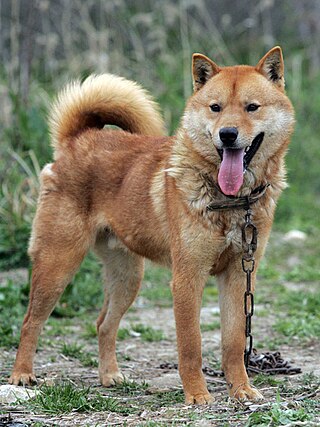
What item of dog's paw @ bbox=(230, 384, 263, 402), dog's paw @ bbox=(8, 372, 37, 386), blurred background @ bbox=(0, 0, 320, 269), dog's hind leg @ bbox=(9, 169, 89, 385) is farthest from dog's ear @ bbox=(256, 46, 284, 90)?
blurred background @ bbox=(0, 0, 320, 269)

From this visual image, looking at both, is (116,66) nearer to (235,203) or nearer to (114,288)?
(114,288)

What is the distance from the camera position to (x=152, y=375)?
4582 millimetres

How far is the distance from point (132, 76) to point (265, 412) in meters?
6.28

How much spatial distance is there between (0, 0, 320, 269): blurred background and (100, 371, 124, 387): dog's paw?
2436mm

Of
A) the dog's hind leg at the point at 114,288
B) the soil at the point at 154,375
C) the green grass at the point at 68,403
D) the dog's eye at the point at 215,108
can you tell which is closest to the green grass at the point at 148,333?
the soil at the point at 154,375

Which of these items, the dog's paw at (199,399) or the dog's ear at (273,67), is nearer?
the dog's paw at (199,399)

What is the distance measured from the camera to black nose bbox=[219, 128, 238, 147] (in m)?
3.62

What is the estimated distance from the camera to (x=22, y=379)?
4266 mm

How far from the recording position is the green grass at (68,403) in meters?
3.49

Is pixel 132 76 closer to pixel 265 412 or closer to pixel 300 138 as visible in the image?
pixel 300 138

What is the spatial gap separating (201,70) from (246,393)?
5.39 ft

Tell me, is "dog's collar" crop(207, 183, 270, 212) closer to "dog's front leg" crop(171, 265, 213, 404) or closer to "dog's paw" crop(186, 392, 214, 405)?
"dog's front leg" crop(171, 265, 213, 404)

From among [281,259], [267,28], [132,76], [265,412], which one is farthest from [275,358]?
[267,28]

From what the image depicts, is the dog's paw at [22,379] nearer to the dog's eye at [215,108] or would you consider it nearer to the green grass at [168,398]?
the green grass at [168,398]
